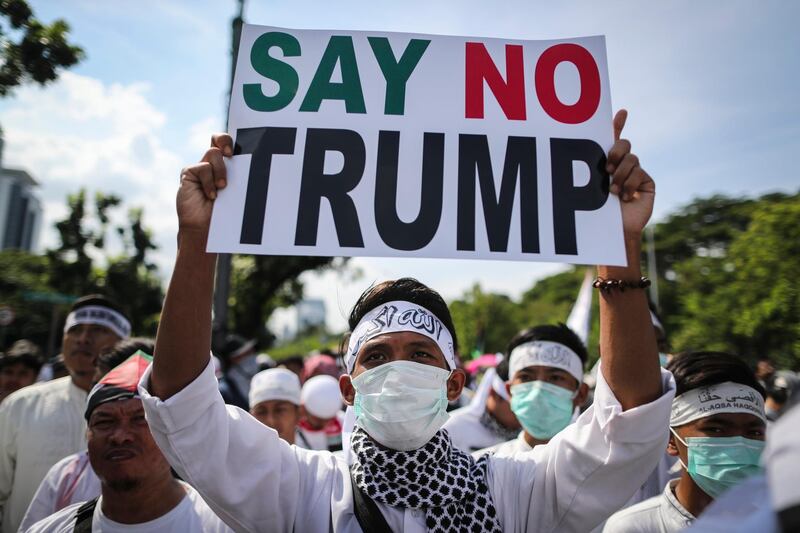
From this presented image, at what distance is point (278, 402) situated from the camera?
446 cm

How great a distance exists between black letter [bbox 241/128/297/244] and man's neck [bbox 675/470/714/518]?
219 cm

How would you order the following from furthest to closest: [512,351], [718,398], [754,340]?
[754,340], [512,351], [718,398]

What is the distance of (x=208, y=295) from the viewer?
1.80m

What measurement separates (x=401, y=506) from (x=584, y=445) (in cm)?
66

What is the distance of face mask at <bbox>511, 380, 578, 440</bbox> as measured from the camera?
10.1ft

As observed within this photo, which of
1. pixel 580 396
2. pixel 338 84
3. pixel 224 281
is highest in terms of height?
pixel 338 84

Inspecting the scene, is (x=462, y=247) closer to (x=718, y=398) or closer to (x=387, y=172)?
(x=387, y=172)

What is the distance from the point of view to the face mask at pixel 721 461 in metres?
2.20

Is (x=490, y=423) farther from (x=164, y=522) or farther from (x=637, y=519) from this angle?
(x=164, y=522)

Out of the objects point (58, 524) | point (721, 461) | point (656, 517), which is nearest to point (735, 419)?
point (721, 461)

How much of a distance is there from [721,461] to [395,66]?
217cm

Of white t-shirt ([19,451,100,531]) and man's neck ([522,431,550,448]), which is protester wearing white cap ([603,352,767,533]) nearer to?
man's neck ([522,431,550,448])

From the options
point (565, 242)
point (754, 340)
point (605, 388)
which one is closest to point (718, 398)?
point (605, 388)

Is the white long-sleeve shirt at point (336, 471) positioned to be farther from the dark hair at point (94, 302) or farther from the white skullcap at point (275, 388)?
the dark hair at point (94, 302)
